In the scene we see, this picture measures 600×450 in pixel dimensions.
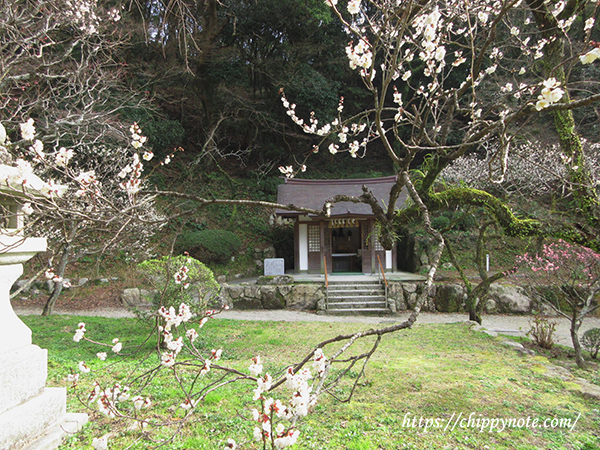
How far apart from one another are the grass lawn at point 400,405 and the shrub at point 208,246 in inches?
252

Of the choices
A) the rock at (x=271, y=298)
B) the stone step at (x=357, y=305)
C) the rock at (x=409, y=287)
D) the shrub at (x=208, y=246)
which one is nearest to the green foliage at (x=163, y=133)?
the shrub at (x=208, y=246)

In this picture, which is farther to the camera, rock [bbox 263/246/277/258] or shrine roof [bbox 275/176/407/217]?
rock [bbox 263/246/277/258]

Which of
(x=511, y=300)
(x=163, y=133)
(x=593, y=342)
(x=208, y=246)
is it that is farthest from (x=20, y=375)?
(x=163, y=133)

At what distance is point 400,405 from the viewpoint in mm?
A: 3150

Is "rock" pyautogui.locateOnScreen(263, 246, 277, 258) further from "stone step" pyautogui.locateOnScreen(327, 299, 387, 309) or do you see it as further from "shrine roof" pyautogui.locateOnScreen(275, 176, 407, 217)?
"stone step" pyautogui.locateOnScreen(327, 299, 387, 309)

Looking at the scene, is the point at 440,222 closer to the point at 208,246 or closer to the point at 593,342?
the point at 593,342

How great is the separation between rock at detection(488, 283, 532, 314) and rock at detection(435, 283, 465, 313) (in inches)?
33.4

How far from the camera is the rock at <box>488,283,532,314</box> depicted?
953 centimetres

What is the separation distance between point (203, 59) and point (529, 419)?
14731mm

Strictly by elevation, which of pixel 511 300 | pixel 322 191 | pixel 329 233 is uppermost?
pixel 322 191

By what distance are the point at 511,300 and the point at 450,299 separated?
1.61 metres

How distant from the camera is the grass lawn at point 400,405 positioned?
8.40 feet

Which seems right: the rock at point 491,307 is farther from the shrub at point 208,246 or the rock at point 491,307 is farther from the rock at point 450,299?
the shrub at point 208,246

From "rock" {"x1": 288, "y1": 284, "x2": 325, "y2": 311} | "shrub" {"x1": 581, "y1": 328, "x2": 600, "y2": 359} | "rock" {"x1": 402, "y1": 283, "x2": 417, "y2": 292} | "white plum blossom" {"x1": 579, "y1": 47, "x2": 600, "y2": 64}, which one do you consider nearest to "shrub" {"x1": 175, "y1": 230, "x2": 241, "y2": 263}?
"rock" {"x1": 288, "y1": 284, "x2": 325, "y2": 311}
